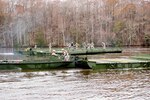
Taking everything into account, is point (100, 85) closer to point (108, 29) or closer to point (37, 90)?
point (37, 90)

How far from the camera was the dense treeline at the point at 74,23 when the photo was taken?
110m

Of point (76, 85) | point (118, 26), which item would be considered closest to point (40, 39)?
point (118, 26)

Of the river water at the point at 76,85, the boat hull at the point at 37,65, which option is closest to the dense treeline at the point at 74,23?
the boat hull at the point at 37,65

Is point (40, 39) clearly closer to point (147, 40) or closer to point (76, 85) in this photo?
point (147, 40)

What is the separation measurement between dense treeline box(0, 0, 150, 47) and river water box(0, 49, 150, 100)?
74.5 m

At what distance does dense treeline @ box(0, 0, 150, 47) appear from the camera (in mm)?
110000

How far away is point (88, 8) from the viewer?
390ft

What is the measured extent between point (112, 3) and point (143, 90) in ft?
322

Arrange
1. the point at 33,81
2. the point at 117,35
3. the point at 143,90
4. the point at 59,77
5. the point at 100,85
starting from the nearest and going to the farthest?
the point at 143,90
the point at 100,85
the point at 33,81
the point at 59,77
the point at 117,35

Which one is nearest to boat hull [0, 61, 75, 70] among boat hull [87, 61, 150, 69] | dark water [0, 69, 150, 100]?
dark water [0, 69, 150, 100]

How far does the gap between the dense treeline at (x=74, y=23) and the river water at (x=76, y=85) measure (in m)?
74.5

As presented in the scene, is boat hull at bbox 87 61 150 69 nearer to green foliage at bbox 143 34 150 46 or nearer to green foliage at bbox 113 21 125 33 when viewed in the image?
green foliage at bbox 143 34 150 46

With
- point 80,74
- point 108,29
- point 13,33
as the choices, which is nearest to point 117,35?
point 108,29

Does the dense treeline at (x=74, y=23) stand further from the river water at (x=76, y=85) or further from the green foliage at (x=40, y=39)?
the river water at (x=76, y=85)
